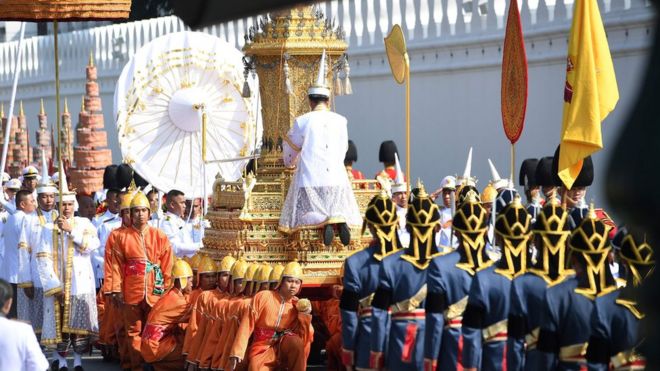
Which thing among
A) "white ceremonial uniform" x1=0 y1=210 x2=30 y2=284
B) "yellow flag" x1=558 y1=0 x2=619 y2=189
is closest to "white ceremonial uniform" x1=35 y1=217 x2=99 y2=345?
"white ceremonial uniform" x1=0 y1=210 x2=30 y2=284

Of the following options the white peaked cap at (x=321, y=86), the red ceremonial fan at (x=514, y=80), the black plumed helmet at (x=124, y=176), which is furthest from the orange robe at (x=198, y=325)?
the black plumed helmet at (x=124, y=176)

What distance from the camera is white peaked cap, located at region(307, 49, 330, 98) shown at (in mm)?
10266

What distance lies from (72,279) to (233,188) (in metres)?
1.64

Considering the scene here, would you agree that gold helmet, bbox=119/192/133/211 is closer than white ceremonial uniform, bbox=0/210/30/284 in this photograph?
Yes

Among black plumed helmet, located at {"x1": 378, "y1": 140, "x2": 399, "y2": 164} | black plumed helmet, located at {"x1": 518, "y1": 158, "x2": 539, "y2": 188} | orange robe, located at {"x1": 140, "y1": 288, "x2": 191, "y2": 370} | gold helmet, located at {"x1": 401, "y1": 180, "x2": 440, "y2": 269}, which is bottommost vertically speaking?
orange robe, located at {"x1": 140, "y1": 288, "x2": 191, "y2": 370}

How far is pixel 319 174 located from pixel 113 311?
272cm

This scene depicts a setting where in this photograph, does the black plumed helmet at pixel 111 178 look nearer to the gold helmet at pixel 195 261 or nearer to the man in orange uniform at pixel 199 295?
the gold helmet at pixel 195 261

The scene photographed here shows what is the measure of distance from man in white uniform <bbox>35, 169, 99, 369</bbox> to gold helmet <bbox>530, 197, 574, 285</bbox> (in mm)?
5818

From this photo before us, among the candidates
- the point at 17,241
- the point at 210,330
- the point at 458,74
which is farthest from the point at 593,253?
the point at 458,74

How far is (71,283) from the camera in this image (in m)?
11.4

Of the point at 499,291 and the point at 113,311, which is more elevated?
the point at 499,291

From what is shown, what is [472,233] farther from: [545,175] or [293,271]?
[545,175]

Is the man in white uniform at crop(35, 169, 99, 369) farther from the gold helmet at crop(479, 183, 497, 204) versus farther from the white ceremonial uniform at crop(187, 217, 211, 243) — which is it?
the gold helmet at crop(479, 183, 497, 204)

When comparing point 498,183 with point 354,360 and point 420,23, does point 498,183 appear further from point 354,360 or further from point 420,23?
point 420,23
